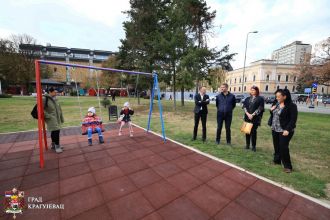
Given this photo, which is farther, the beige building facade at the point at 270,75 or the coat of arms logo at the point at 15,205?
the beige building facade at the point at 270,75

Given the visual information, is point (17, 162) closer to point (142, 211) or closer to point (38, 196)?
point (38, 196)

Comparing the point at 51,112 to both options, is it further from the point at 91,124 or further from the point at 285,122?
the point at 285,122

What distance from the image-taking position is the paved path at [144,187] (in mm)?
2406

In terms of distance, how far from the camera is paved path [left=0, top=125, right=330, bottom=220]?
7.89 ft

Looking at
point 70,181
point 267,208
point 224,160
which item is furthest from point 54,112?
point 267,208

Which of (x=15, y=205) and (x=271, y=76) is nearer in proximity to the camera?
(x=15, y=205)

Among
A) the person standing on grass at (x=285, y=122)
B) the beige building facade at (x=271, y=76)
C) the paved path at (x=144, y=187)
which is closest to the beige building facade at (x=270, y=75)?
the beige building facade at (x=271, y=76)

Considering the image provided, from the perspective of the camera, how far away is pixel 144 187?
9.85ft

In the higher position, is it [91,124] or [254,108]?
[254,108]

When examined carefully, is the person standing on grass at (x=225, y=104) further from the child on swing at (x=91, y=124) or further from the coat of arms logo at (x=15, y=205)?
the coat of arms logo at (x=15, y=205)

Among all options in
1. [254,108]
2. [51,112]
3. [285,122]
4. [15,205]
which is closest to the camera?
[15,205]

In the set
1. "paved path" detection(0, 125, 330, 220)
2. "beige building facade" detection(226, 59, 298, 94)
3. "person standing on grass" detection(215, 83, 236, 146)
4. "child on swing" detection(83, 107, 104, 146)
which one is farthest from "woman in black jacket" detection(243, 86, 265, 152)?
"beige building facade" detection(226, 59, 298, 94)

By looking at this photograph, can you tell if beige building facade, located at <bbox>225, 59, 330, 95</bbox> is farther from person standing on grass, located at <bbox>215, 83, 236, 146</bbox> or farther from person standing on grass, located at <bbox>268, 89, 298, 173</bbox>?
person standing on grass, located at <bbox>268, 89, 298, 173</bbox>

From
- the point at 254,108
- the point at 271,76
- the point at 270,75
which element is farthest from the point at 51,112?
the point at 271,76
